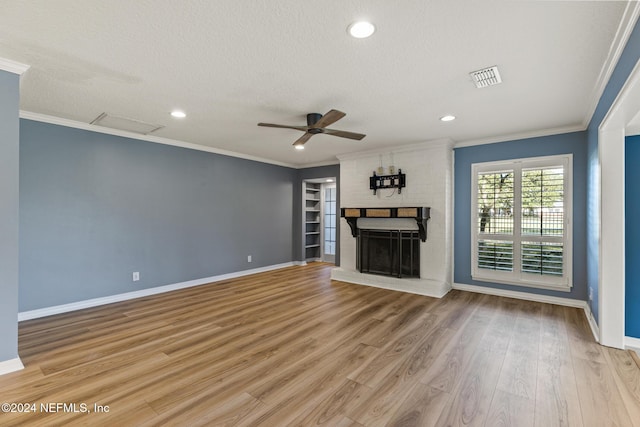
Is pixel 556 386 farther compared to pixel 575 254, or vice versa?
pixel 575 254

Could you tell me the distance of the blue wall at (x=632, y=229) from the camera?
2857 millimetres

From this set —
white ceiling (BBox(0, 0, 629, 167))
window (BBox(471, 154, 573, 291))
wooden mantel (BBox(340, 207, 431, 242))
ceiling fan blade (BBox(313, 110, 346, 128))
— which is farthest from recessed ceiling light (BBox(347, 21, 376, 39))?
window (BBox(471, 154, 573, 291))

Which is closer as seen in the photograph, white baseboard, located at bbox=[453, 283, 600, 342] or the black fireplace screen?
white baseboard, located at bbox=[453, 283, 600, 342]

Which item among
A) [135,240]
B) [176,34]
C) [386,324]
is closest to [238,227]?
[135,240]

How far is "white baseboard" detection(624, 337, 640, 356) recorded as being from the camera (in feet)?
8.94

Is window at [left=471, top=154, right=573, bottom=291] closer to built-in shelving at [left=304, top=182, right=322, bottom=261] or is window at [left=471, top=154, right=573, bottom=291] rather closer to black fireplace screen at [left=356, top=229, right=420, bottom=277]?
black fireplace screen at [left=356, top=229, right=420, bottom=277]

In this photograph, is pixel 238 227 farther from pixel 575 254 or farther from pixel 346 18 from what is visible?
pixel 575 254

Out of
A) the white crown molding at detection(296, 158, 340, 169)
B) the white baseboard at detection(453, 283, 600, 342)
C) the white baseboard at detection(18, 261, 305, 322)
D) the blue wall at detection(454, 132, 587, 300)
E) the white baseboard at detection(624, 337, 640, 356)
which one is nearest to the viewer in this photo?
the white baseboard at detection(624, 337, 640, 356)

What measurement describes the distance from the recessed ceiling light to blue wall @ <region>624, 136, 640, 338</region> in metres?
3.07

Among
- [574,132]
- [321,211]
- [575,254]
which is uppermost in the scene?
[574,132]

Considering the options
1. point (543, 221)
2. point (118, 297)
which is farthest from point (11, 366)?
point (543, 221)

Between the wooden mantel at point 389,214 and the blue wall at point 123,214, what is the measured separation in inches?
82.1

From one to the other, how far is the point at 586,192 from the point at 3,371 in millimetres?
6478

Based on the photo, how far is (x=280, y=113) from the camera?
344 cm
